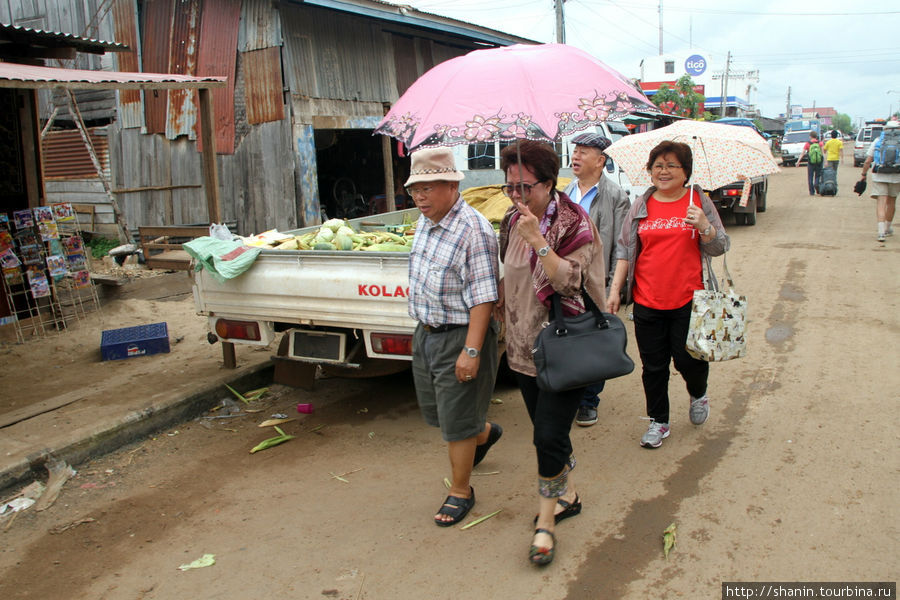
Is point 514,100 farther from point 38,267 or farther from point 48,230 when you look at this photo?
point 38,267

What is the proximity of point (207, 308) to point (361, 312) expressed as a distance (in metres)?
1.46

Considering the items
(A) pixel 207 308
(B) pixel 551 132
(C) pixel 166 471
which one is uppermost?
(B) pixel 551 132

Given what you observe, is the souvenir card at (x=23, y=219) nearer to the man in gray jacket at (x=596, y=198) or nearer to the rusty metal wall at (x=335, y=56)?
the rusty metal wall at (x=335, y=56)

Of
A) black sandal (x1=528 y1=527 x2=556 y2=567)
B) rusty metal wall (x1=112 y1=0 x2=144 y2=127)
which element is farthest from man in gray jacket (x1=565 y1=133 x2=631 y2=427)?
rusty metal wall (x1=112 y1=0 x2=144 y2=127)

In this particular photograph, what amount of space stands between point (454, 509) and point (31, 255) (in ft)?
20.5

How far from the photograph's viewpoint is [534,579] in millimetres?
2957

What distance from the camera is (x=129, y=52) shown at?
11875 mm

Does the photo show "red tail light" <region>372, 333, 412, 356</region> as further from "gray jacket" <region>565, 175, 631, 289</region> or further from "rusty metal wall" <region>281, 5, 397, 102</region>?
"rusty metal wall" <region>281, 5, 397, 102</region>

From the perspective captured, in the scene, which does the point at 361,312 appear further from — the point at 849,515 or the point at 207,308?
the point at 849,515

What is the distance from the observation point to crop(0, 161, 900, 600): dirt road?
2994mm

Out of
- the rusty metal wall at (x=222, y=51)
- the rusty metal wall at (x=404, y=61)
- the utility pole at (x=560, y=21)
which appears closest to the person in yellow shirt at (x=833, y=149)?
the utility pole at (x=560, y=21)

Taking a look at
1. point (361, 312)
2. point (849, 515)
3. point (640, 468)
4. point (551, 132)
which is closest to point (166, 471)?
point (361, 312)

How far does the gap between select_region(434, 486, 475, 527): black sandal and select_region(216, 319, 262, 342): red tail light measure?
219 centimetres

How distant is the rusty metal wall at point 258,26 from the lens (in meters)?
10.4
